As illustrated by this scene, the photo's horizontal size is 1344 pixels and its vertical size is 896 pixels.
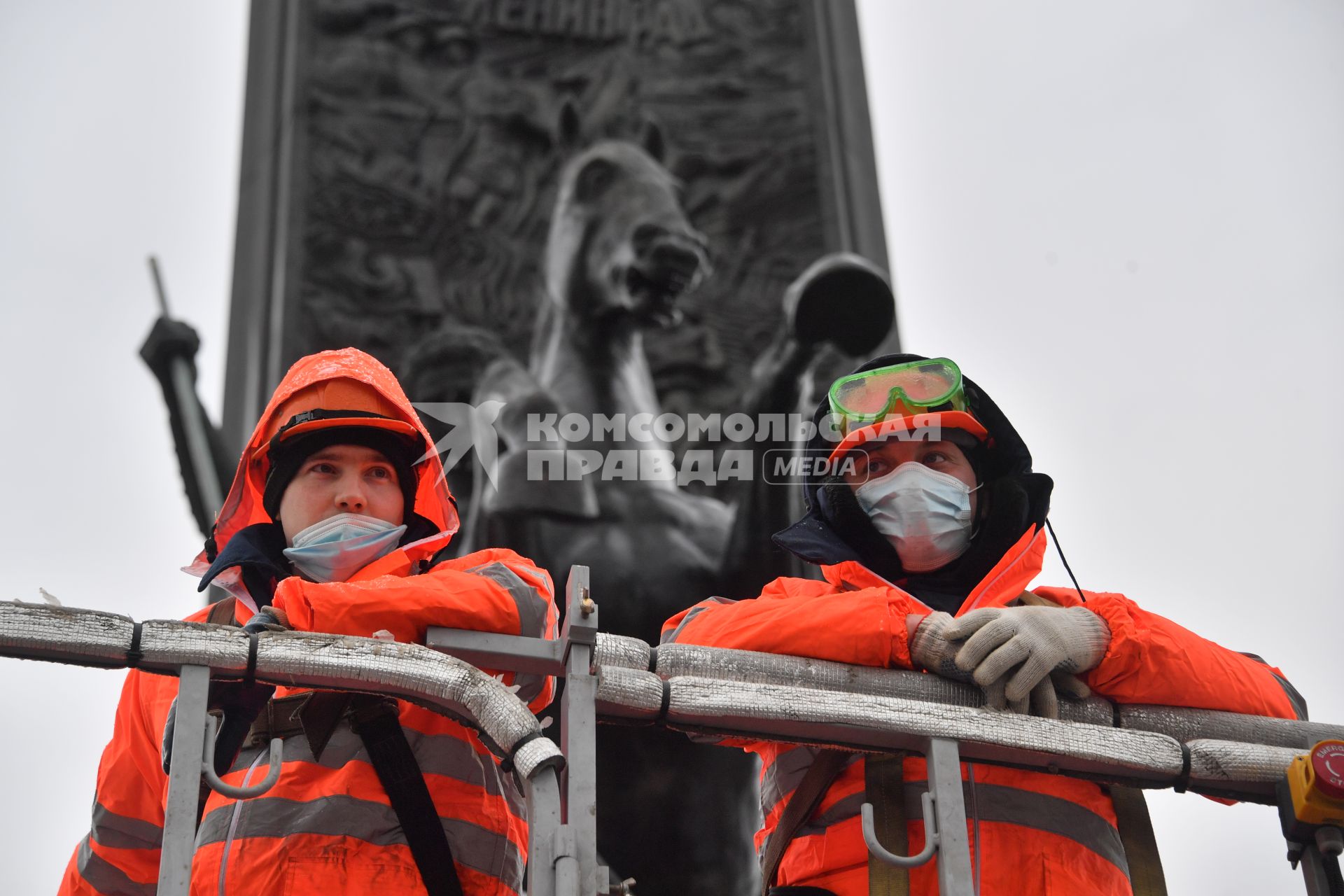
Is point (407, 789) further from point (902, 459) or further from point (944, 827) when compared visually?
point (902, 459)

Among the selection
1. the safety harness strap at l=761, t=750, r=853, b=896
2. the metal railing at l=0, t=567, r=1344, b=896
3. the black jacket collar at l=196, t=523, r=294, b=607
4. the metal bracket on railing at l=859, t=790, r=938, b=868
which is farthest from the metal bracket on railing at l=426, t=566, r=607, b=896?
the black jacket collar at l=196, t=523, r=294, b=607

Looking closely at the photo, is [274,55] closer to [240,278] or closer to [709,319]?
[240,278]

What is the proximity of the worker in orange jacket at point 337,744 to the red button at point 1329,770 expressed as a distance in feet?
4.79

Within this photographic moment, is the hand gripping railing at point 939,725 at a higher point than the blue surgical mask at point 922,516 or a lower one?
lower

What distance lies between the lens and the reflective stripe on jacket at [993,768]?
3635 millimetres

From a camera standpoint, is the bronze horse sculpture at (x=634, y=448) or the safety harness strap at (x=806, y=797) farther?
the bronze horse sculpture at (x=634, y=448)

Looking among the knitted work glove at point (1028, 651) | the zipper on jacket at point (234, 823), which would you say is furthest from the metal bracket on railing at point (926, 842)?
the zipper on jacket at point (234, 823)

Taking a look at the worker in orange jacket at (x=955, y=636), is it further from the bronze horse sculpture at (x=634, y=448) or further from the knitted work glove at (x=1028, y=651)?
the bronze horse sculpture at (x=634, y=448)

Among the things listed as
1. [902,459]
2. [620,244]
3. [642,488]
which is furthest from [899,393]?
[620,244]

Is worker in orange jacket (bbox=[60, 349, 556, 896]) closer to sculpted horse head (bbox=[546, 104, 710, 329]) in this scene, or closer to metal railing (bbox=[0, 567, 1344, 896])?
metal railing (bbox=[0, 567, 1344, 896])

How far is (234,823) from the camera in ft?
11.7

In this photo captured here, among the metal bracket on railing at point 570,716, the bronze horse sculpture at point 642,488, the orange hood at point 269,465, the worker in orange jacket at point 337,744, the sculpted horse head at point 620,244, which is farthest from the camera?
the sculpted horse head at point 620,244

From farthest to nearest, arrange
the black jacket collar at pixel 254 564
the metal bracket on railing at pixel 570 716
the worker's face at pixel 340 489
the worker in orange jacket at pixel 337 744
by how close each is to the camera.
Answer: the worker's face at pixel 340 489 < the black jacket collar at pixel 254 564 < the worker in orange jacket at pixel 337 744 < the metal bracket on railing at pixel 570 716

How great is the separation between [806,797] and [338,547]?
113 centimetres
